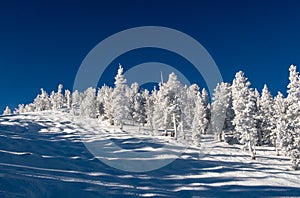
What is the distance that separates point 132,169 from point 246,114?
945 inches

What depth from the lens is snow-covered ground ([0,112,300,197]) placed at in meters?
28.9

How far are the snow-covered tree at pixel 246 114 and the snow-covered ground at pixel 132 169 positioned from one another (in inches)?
118

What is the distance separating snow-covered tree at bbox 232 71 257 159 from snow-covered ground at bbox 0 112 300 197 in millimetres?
2998

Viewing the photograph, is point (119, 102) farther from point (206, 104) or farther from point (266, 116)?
point (266, 116)

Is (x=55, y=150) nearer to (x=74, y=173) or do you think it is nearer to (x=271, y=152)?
(x=74, y=173)

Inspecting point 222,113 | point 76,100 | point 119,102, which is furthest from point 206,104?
point 76,100

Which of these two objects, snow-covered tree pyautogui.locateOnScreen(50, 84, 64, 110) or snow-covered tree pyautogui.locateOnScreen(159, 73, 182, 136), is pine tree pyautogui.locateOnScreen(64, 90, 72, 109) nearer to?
snow-covered tree pyautogui.locateOnScreen(50, 84, 64, 110)

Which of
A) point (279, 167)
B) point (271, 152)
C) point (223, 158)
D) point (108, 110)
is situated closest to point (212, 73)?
point (223, 158)

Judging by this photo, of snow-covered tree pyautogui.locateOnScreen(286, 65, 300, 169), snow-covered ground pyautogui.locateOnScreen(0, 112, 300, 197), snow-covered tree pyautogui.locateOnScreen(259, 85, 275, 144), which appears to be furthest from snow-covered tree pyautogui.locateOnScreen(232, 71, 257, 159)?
snow-covered tree pyautogui.locateOnScreen(259, 85, 275, 144)

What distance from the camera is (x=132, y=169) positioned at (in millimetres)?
39094

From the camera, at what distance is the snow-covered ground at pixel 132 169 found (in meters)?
28.9

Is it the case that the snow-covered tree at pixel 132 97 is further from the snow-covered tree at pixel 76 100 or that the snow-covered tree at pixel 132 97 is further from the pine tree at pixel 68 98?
the pine tree at pixel 68 98

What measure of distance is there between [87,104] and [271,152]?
5974cm

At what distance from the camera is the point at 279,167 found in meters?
45.7
